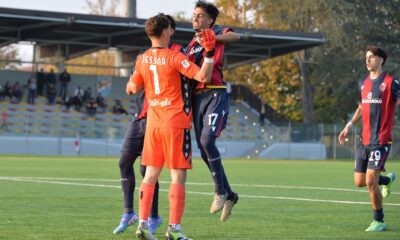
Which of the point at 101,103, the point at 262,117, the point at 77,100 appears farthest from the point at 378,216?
the point at 262,117

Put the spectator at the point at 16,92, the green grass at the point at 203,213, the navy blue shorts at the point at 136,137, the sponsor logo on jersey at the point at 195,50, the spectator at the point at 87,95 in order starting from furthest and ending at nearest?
the spectator at the point at 87,95
the spectator at the point at 16,92
the navy blue shorts at the point at 136,137
the sponsor logo on jersey at the point at 195,50
the green grass at the point at 203,213

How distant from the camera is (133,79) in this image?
982cm

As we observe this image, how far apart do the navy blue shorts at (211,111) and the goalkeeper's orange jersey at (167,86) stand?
1126 millimetres

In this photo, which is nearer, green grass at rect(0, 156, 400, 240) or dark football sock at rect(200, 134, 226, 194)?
green grass at rect(0, 156, 400, 240)

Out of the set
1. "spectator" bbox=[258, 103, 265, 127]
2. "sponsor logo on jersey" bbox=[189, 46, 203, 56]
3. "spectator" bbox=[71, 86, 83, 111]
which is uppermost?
"sponsor logo on jersey" bbox=[189, 46, 203, 56]

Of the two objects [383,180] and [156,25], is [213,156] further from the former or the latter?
[383,180]

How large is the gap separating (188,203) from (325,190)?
4.91 m

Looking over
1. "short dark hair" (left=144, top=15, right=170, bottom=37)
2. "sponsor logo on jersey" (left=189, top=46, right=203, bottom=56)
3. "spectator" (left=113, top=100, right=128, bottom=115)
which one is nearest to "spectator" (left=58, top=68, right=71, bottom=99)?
"spectator" (left=113, top=100, right=128, bottom=115)

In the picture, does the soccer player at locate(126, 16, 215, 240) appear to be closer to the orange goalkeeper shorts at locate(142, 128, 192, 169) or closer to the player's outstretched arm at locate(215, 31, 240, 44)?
the orange goalkeeper shorts at locate(142, 128, 192, 169)

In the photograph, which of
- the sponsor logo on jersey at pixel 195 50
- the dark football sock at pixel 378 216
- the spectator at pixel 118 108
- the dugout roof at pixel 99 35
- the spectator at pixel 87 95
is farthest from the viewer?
the spectator at pixel 87 95

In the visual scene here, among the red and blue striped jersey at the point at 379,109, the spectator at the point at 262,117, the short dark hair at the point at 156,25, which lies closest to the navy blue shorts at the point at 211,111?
the short dark hair at the point at 156,25

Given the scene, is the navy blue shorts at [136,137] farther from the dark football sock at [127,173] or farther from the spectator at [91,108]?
the spectator at [91,108]

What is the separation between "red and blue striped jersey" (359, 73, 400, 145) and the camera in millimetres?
11781

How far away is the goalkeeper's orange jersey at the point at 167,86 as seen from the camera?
371 inches
